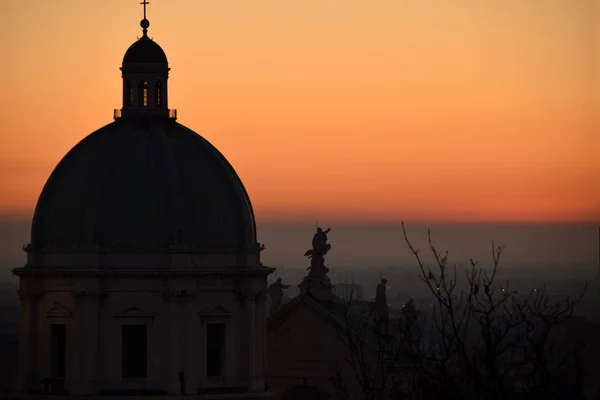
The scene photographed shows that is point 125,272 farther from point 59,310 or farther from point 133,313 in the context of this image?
point 59,310

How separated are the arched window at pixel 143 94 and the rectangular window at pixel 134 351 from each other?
28.7 feet

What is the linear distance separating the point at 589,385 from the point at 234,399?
30.4 metres

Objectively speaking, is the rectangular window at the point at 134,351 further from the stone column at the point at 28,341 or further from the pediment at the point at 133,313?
the stone column at the point at 28,341

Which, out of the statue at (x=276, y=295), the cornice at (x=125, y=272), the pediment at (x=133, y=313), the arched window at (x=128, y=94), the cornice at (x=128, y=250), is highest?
the arched window at (x=128, y=94)

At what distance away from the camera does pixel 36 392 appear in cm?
7812

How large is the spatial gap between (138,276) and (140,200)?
284 cm

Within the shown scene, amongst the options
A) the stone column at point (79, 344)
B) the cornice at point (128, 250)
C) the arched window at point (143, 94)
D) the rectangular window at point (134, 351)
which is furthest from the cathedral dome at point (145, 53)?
the rectangular window at point (134, 351)

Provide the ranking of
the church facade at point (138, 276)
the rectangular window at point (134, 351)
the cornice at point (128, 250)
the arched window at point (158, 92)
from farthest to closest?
the arched window at point (158, 92) → the rectangular window at point (134, 351) → the church facade at point (138, 276) → the cornice at point (128, 250)

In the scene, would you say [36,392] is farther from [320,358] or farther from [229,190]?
[320,358]

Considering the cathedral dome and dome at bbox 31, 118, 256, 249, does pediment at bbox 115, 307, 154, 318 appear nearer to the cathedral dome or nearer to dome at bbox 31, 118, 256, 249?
dome at bbox 31, 118, 256, 249

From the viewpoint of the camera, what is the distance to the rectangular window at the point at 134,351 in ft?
255

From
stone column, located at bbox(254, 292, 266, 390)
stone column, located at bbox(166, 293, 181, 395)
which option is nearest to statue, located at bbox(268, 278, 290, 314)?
stone column, located at bbox(254, 292, 266, 390)

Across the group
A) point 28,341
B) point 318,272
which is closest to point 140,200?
point 28,341

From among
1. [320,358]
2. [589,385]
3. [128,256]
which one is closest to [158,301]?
[128,256]
